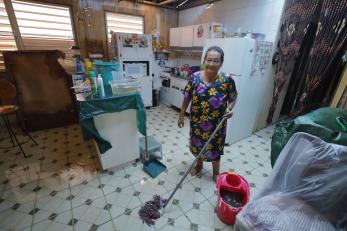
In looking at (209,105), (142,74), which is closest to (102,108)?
(209,105)

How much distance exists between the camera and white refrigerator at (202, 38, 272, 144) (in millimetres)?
2373

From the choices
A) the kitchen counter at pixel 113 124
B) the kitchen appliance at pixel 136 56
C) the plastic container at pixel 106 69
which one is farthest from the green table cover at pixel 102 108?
the kitchen appliance at pixel 136 56

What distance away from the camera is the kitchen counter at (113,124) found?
172cm

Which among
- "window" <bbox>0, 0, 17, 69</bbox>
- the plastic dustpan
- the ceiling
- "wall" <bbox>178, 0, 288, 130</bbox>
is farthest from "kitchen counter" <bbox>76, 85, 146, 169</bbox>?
the ceiling

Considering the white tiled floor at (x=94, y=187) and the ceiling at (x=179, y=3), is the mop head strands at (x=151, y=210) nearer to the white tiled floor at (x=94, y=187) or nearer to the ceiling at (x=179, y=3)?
the white tiled floor at (x=94, y=187)

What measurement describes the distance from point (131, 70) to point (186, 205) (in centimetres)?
313

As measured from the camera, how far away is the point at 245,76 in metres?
2.52

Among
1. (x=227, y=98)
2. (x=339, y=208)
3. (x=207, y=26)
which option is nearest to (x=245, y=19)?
(x=207, y=26)

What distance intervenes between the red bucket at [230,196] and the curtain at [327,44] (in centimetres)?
197

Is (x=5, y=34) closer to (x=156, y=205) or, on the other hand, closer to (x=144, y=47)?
→ (x=144, y=47)

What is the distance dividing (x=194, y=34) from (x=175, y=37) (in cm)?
79

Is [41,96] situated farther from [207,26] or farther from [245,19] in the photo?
[245,19]

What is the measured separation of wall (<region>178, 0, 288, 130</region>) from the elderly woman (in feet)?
5.53

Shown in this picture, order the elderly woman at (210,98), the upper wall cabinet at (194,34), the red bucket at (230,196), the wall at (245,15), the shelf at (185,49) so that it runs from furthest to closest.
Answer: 1. the shelf at (185,49)
2. the upper wall cabinet at (194,34)
3. the wall at (245,15)
4. the elderly woman at (210,98)
5. the red bucket at (230,196)
